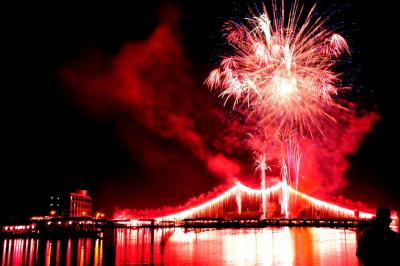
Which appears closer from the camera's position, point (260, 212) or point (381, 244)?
point (381, 244)

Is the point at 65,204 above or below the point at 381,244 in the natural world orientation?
above

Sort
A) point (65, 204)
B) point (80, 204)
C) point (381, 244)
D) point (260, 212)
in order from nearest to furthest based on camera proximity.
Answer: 1. point (381, 244)
2. point (260, 212)
3. point (65, 204)
4. point (80, 204)

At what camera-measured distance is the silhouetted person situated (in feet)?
20.5

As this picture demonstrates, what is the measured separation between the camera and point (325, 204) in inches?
3125

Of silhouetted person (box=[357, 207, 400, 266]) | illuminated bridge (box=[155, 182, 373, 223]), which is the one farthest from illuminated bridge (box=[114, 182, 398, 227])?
silhouetted person (box=[357, 207, 400, 266])

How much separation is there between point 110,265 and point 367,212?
56160 mm

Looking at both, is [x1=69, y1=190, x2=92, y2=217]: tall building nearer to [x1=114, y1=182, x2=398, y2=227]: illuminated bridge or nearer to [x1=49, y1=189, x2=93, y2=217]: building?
[x1=49, y1=189, x2=93, y2=217]: building

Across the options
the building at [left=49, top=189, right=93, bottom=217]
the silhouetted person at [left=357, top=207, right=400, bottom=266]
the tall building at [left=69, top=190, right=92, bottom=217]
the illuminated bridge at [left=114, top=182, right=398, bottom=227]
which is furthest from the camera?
the tall building at [left=69, top=190, right=92, bottom=217]

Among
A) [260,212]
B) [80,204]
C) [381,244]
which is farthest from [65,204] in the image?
[381,244]

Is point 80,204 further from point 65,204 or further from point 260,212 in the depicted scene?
point 260,212

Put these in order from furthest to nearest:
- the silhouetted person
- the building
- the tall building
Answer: the tall building, the building, the silhouetted person

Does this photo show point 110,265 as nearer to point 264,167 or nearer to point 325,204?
point 264,167

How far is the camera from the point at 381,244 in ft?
20.7

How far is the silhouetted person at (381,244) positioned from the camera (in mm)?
6258
